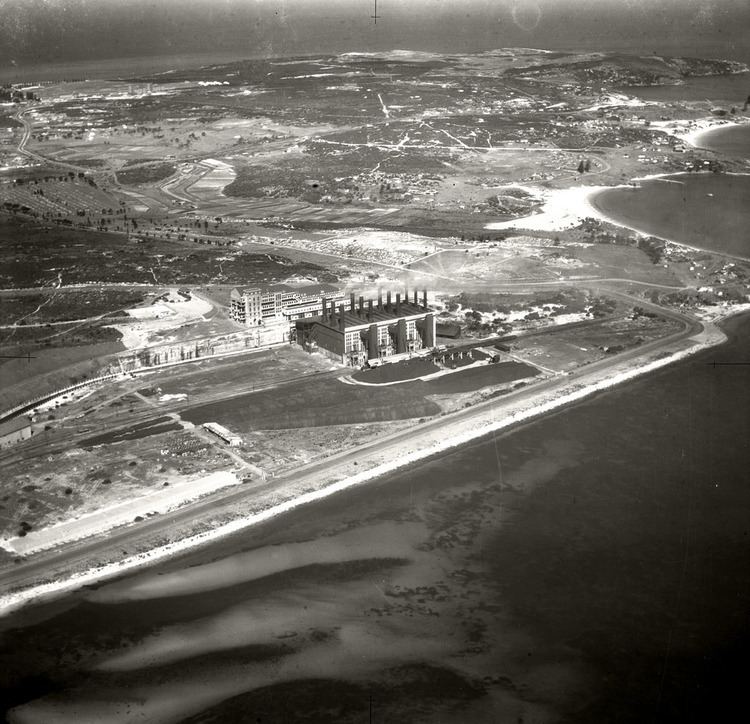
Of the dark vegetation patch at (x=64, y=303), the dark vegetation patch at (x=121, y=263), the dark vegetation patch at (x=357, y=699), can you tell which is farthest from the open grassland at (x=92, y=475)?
the dark vegetation patch at (x=121, y=263)

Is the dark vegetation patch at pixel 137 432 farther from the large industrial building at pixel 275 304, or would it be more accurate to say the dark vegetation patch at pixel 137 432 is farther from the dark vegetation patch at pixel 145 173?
the dark vegetation patch at pixel 145 173

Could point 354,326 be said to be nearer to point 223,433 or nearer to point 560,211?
point 223,433

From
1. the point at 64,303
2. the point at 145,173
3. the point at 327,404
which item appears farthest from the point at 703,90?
the point at 327,404

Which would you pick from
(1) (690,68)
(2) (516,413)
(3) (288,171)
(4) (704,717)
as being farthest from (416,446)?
(1) (690,68)

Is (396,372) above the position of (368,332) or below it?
below

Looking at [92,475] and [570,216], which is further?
[570,216]

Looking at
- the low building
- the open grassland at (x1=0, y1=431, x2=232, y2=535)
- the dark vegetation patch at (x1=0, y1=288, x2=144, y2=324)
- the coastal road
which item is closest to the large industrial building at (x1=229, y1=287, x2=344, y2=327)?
the dark vegetation patch at (x1=0, y1=288, x2=144, y2=324)

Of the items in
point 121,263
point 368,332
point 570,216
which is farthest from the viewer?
point 570,216

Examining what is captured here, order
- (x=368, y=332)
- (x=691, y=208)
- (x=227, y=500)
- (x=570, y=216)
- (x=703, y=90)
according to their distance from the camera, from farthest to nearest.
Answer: (x=703, y=90), (x=691, y=208), (x=570, y=216), (x=368, y=332), (x=227, y=500)
